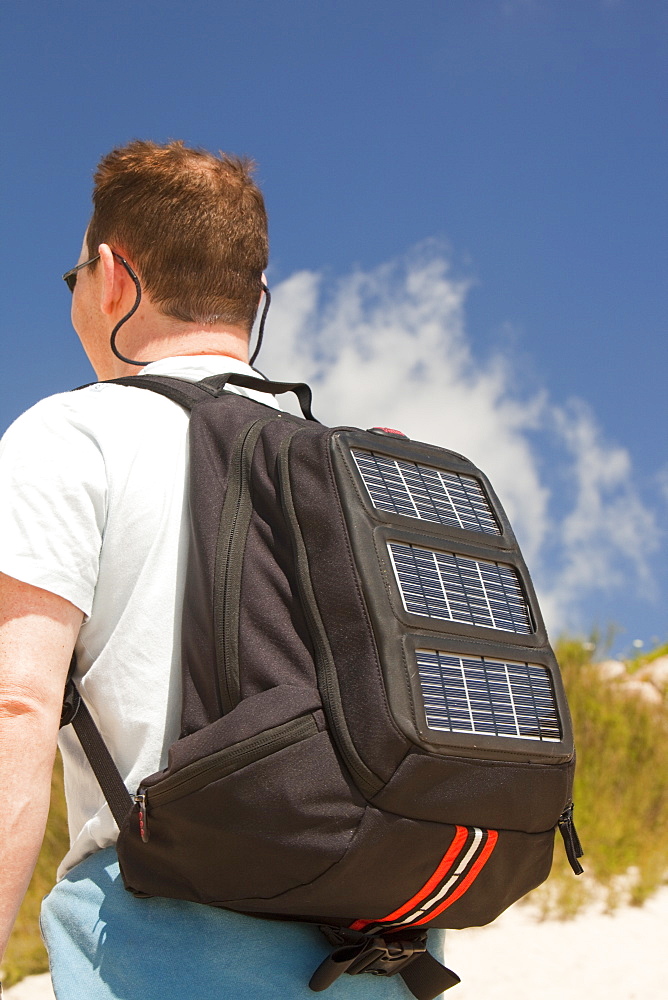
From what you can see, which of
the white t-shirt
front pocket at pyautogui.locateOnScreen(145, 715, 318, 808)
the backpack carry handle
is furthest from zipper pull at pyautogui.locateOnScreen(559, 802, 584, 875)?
the backpack carry handle

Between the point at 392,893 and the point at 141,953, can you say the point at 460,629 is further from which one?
the point at 141,953

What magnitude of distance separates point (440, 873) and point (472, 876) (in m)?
0.06

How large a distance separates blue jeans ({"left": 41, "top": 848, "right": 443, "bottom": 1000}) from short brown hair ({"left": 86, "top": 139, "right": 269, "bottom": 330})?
0.96m

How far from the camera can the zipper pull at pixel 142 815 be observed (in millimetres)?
1287

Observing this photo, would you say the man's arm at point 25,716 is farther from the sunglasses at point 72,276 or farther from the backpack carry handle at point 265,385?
the sunglasses at point 72,276

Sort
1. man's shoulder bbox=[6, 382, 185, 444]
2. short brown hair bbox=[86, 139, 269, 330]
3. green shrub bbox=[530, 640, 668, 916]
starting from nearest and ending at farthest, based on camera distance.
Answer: man's shoulder bbox=[6, 382, 185, 444], short brown hair bbox=[86, 139, 269, 330], green shrub bbox=[530, 640, 668, 916]

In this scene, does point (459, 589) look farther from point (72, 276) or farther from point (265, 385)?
point (72, 276)

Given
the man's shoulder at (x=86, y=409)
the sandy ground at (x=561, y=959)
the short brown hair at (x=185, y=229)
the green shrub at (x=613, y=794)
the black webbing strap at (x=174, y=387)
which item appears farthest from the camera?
the green shrub at (x=613, y=794)

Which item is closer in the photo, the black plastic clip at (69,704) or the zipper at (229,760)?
the zipper at (229,760)

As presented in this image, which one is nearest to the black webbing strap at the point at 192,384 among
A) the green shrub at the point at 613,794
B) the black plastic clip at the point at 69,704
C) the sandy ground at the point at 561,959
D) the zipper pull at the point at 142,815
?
the black plastic clip at the point at 69,704

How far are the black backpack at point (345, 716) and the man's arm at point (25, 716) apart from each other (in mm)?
109

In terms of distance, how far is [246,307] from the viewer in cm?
181

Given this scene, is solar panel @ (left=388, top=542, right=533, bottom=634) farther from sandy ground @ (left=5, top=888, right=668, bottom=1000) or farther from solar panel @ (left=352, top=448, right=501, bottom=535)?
sandy ground @ (left=5, top=888, right=668, bottom=1000)

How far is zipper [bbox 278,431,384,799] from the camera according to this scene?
1.25 metres
